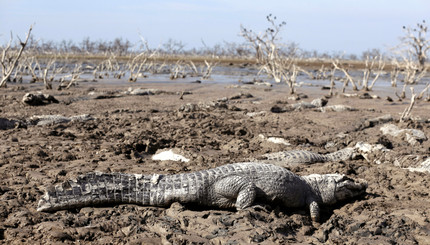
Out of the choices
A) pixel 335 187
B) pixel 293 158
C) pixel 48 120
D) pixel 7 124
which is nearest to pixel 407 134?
pixel 293 158

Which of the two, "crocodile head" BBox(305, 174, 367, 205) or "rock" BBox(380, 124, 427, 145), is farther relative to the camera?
"rock" BBox(380, 124, 427, 145)

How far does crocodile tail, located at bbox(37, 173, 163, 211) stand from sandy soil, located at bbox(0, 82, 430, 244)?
0.08m

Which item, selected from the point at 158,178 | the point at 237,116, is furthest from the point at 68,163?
the point at 237,116

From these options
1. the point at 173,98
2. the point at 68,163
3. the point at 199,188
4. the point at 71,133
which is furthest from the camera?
the point at 173,98

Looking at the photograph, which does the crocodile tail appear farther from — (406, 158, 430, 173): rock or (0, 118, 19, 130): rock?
(0, 118, 19, 130): rock

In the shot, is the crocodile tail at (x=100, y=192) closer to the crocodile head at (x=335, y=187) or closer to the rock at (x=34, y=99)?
the crocodile head at (x=335, y=187)

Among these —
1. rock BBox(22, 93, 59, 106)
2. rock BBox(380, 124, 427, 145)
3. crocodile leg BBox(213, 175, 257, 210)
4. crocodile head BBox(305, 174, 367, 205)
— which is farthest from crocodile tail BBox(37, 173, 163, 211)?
rock BBox(22, 93, 59, 106)

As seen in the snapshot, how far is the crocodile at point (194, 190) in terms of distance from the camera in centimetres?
432

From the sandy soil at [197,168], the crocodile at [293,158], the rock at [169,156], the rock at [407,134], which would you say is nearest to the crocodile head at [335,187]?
the sandy soil at [197,168]

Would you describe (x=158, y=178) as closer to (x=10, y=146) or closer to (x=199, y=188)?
(x=199, y=188)

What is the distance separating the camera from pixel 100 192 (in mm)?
4375

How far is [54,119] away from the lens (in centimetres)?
908

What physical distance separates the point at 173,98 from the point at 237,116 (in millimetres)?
4483

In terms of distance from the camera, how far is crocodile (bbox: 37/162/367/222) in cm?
432
